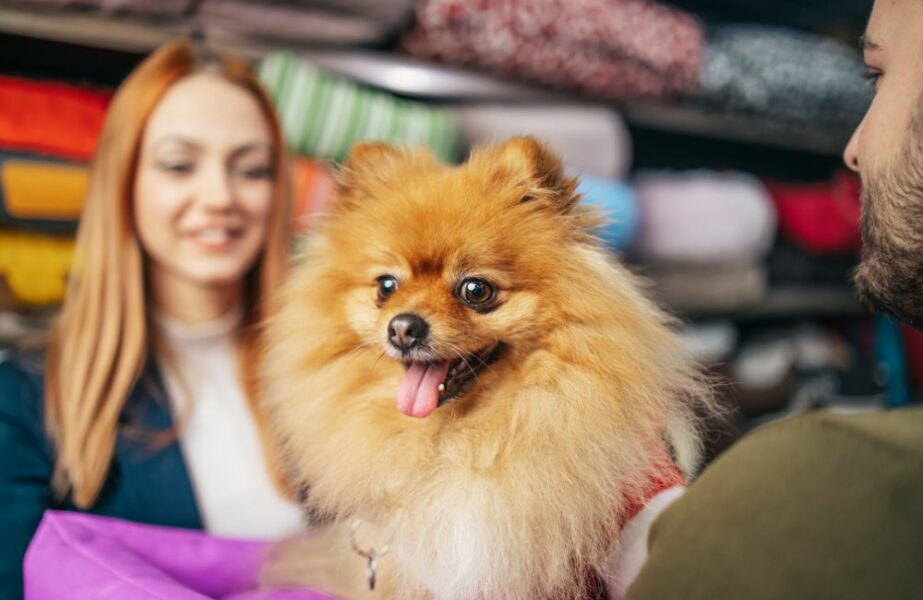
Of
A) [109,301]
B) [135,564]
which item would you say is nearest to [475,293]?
[135,564]

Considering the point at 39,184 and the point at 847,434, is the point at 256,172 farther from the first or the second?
the point at 847,434

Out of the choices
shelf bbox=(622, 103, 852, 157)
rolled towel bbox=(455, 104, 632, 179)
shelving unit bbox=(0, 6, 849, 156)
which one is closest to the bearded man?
rolled towel bbox=(455, 104, 632, 179)

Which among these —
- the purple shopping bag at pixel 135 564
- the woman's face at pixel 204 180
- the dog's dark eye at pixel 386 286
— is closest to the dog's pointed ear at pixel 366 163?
the dog's dark eye at pixel 386 286

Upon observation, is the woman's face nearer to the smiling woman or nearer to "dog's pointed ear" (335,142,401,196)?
the smiling woman

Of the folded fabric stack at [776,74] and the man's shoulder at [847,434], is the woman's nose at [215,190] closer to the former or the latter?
the man's shoulder at [847,434]

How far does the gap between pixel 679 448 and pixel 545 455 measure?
163 mm

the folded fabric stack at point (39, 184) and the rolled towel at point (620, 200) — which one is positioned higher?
the rolled towel at point (620, 200)

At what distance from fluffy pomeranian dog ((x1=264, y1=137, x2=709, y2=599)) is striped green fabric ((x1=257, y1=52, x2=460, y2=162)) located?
76 cm

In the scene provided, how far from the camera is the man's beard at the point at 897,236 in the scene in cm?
64

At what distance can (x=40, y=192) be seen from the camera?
1.38 metres

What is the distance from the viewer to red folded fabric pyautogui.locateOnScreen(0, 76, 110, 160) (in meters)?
1.38

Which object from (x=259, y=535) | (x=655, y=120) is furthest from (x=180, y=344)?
(x=655, y=120)

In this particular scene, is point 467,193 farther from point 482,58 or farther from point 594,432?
point 482,58

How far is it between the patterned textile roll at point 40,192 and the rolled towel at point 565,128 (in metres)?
0.96
